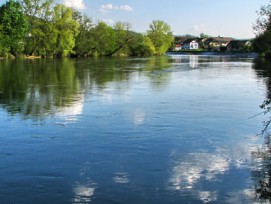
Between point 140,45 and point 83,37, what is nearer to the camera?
point 83,37

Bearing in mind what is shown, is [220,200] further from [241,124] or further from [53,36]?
[53,36]

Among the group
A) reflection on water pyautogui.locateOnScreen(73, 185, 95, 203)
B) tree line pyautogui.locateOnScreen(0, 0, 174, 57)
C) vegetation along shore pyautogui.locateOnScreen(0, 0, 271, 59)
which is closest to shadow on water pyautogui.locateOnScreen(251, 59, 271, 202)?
reflection on water pyautogui.locateOnScreen(73, 185, 95, 203)

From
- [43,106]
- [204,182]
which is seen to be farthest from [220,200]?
[43,106]

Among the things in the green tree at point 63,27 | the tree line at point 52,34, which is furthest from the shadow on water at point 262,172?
the green tree at point 63,27

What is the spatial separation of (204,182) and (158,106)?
9.92m

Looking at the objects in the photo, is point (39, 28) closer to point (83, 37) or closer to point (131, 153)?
point (83, 37)

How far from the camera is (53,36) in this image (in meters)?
94.1

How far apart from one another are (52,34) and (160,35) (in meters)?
71.4

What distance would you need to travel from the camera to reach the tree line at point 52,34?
83062mm

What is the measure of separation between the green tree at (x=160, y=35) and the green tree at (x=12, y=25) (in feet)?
249

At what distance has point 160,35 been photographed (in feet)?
516

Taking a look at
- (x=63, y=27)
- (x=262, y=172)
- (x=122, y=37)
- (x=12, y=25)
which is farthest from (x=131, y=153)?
(x=122, y=37)

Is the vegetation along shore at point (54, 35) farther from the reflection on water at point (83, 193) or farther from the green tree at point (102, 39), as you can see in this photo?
the reflection on water at point (83, 193)

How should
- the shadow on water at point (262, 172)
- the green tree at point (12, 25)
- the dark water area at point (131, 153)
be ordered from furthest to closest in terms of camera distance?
the green tree at point (12, 25), the dark water area at point (131, 153), the shadow on water at point (262, 172)
